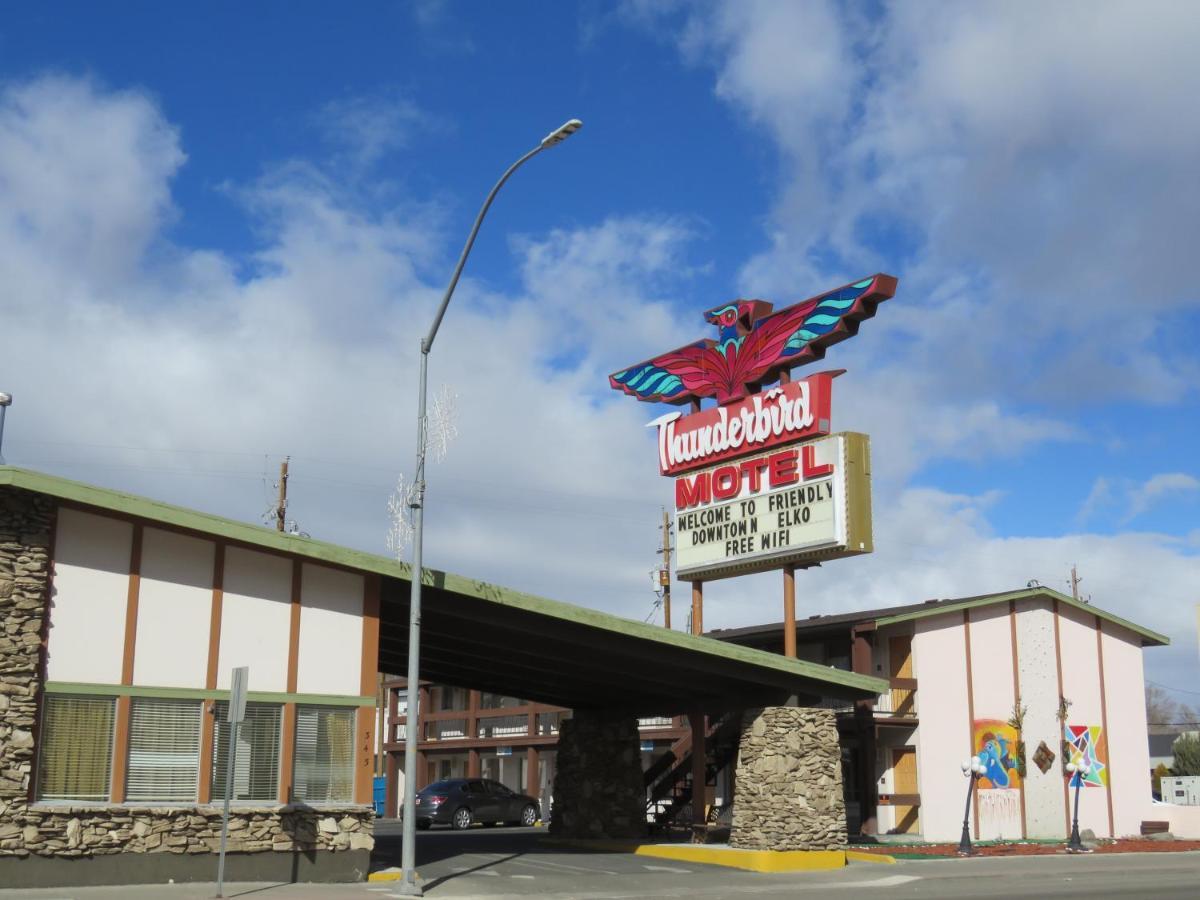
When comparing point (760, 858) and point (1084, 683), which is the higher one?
point (1084, 683)

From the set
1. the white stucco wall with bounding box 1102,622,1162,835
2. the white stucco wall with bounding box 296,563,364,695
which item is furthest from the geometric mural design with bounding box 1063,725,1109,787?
the white stucco wall with bounding box 296,563,364,695

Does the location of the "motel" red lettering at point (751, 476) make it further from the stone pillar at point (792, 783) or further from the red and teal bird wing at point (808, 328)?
the stone pillar at point (792, 783)

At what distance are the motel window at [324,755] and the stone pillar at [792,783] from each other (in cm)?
873

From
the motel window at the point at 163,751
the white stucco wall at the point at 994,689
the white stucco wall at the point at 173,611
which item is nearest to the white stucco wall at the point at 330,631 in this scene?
the white stucco wall at the point at 173,611

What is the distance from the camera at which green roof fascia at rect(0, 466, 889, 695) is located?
17219 millimetres

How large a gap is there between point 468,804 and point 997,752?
16740 mm

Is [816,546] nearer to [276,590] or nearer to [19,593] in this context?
[276,590]

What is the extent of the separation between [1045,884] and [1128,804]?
15.8 metres

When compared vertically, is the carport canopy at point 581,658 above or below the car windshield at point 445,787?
above

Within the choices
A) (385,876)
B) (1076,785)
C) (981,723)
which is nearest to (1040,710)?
(981,723)

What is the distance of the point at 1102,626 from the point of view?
36719 mm

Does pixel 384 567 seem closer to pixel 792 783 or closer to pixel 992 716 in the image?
pixel 792 783

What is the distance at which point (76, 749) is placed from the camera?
17.6 meters

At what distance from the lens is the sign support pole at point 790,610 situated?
27.2 metres
